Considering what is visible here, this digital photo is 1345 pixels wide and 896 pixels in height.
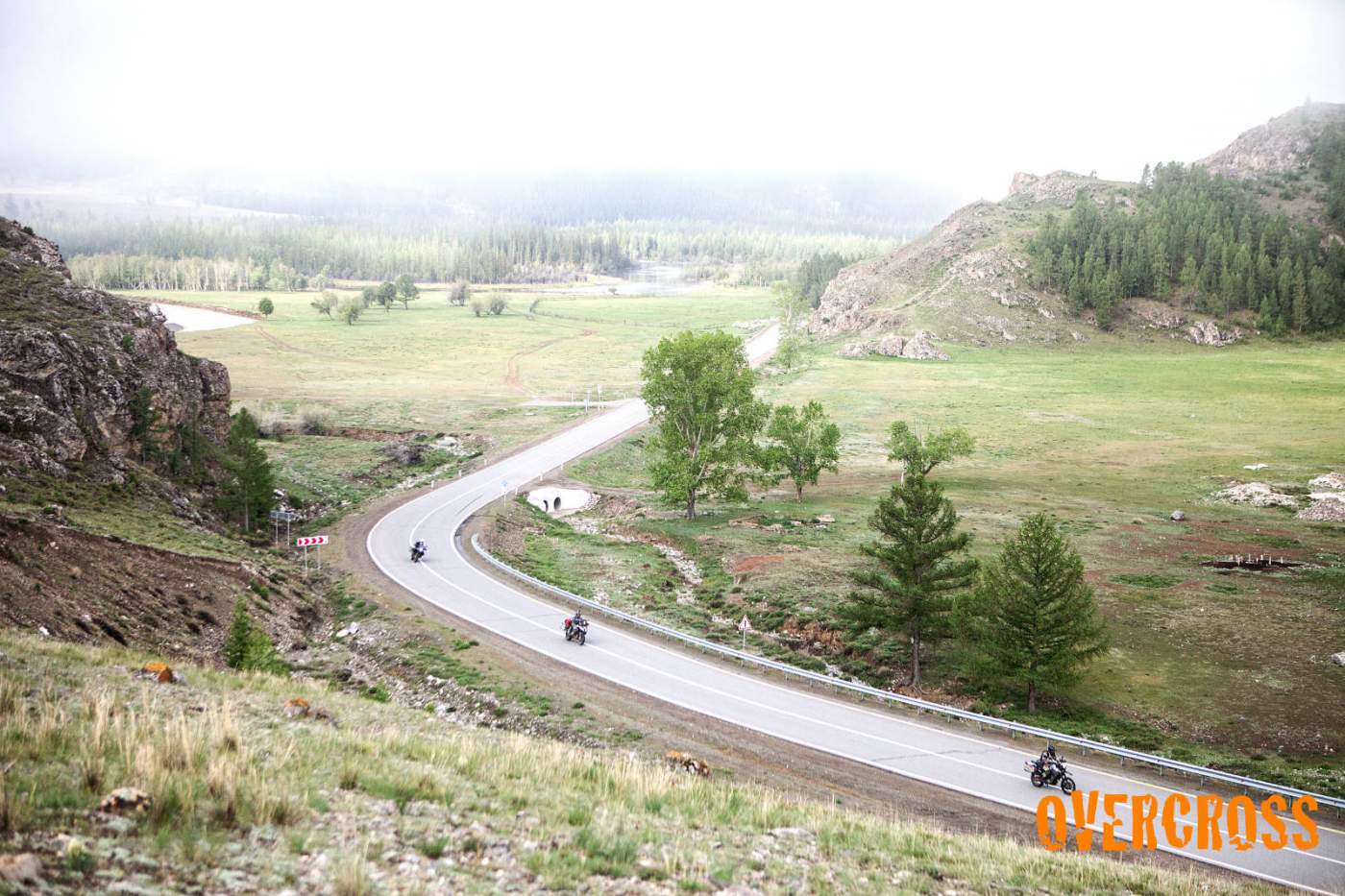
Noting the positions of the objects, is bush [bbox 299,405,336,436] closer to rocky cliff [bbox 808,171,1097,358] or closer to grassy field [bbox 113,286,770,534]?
grassy field [bbox 113,286,770,534]

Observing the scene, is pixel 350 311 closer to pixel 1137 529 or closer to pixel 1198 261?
pixel 1137 529

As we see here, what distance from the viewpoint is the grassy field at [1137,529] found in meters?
29.5

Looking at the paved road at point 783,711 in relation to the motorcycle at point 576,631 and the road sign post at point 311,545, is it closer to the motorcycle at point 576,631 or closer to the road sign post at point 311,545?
the motorcycle at point 576,631

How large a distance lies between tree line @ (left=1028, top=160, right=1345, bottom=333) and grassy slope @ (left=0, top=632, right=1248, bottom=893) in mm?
162862

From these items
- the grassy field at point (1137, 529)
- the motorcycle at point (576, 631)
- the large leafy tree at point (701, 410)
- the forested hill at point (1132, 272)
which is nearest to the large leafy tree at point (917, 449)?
the grassy field at point (1137, 529)

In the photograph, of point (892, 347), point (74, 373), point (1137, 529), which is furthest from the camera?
point (892, 347)

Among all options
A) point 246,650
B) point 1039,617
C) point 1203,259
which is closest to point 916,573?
point 1039,617

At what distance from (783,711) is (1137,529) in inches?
1435

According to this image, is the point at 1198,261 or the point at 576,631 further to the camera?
the point at 1198,261

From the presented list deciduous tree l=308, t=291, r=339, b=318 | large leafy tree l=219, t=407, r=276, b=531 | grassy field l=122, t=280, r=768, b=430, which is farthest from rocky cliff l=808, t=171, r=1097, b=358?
large leafy tree l=219, t=407, r=276, b=531

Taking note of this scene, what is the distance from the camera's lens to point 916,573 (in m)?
33.8

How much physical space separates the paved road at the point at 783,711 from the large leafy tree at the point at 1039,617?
149 inches

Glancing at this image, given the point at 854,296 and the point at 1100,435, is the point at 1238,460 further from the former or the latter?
the point at 854,296

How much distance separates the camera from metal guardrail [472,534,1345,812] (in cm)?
2269
